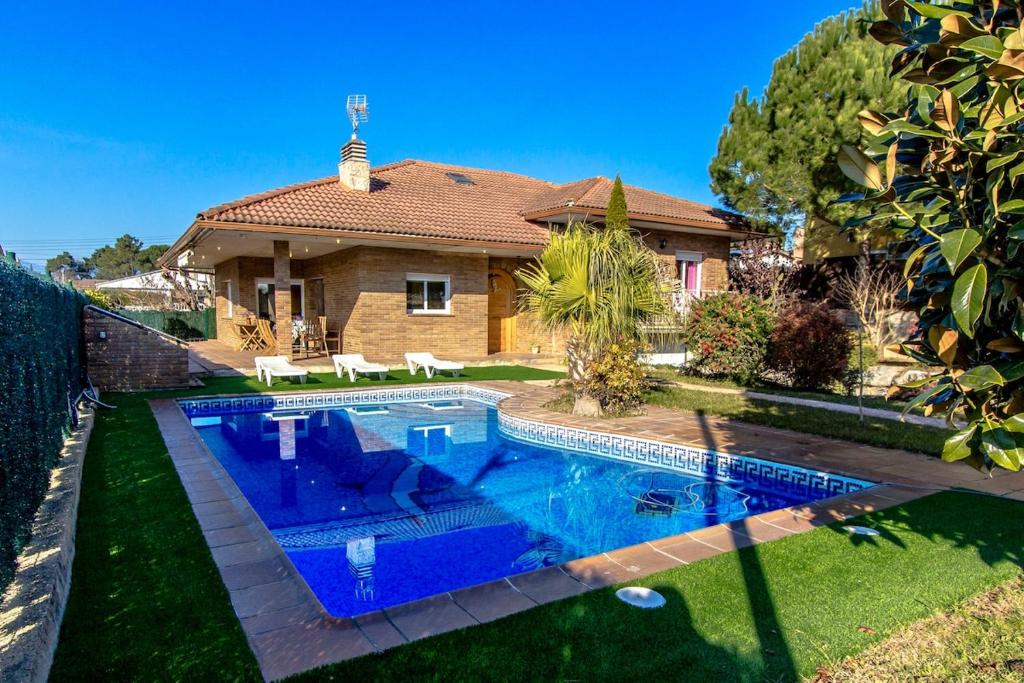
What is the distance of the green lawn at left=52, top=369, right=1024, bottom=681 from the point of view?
3.18 metres

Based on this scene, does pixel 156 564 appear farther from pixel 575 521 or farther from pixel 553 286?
pixel 553 286

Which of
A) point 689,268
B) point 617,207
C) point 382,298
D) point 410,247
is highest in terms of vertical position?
point 617,207

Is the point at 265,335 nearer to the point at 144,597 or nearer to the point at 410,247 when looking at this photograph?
the point at 410,247

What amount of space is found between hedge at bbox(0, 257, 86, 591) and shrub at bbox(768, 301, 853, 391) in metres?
13.6

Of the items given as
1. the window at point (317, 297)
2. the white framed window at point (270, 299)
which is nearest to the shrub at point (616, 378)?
the window at point (317, 297)

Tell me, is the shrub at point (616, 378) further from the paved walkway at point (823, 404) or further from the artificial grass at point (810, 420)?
the paved walkway at point (823, 404)

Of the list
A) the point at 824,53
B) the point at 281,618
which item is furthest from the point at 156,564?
the point at 824,53

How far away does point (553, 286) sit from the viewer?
1088cm

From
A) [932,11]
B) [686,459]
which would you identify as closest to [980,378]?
[932,11]

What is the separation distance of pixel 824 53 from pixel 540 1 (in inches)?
376

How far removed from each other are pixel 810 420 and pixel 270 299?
69.5ft

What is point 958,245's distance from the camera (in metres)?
1.85

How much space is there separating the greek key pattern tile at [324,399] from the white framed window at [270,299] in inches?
445

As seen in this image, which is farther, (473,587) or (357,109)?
(357,109)
